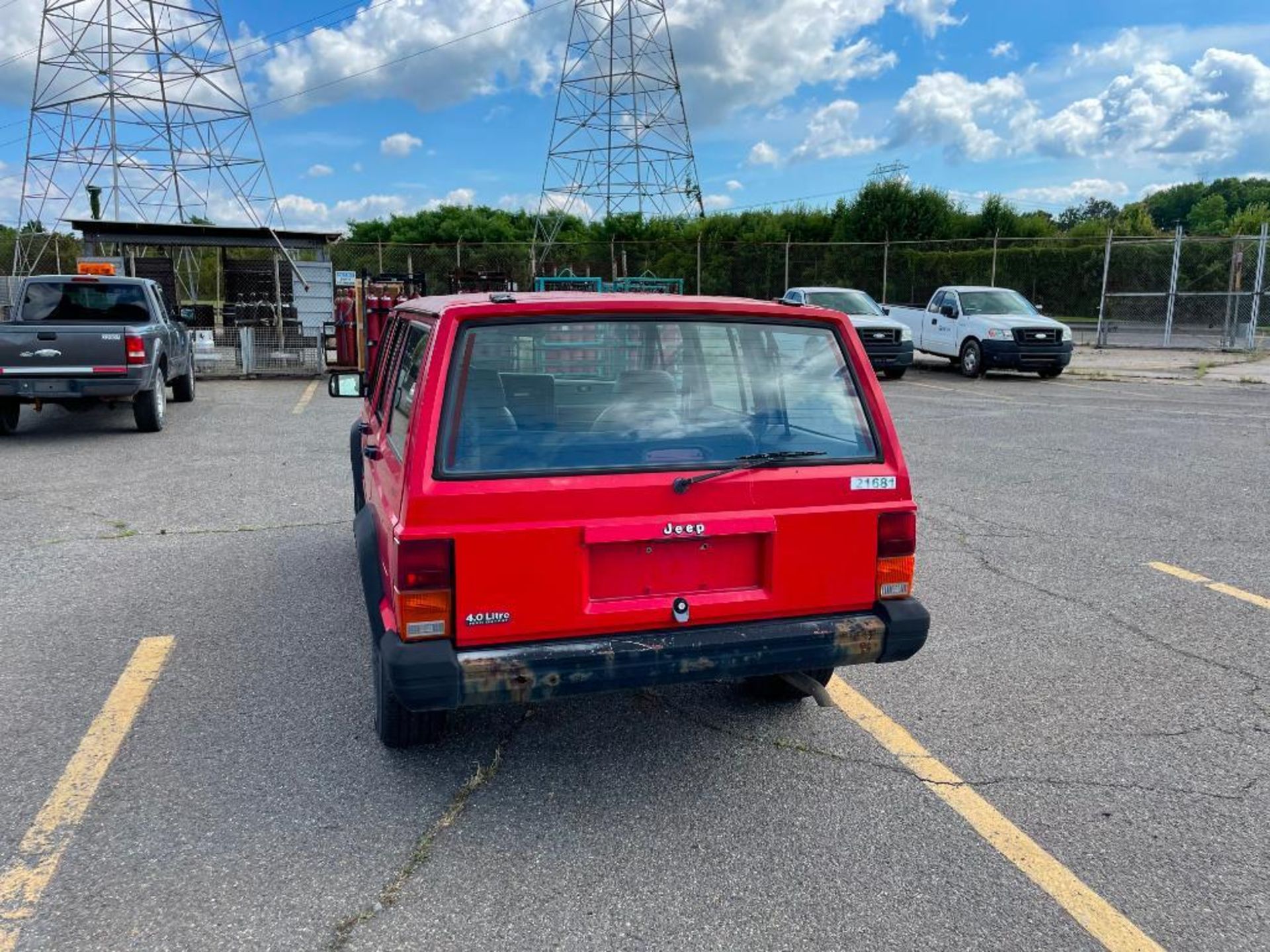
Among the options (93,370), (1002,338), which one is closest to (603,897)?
(93,370)

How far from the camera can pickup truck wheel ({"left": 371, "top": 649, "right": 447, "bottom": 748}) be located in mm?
3475

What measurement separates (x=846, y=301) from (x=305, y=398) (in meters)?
10.2

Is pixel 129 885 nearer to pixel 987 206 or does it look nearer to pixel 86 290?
pixel 86 290

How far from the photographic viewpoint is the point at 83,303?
37.0 feet

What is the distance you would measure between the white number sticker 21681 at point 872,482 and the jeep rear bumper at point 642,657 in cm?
41

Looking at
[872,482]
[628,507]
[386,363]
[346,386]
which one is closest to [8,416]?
[346,386]

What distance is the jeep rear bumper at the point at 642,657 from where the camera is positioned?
2.95 m

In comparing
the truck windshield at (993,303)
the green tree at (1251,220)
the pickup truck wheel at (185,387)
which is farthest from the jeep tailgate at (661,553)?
the green tree at (1251,220)

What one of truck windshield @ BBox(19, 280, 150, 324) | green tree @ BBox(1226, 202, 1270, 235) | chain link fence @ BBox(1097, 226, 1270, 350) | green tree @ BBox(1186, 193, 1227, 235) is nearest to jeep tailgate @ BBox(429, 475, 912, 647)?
truck windshield @ BBox(19, 280, 150, 324)

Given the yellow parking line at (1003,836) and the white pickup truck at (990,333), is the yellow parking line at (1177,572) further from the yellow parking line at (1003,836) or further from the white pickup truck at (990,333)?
the white pickup truck at (990,333)

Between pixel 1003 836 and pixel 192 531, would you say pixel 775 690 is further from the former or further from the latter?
pixel 192 531

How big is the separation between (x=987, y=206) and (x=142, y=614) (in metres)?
38.3

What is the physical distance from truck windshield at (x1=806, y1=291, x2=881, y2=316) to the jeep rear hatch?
50.2 ft

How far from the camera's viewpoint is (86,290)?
11312mm
